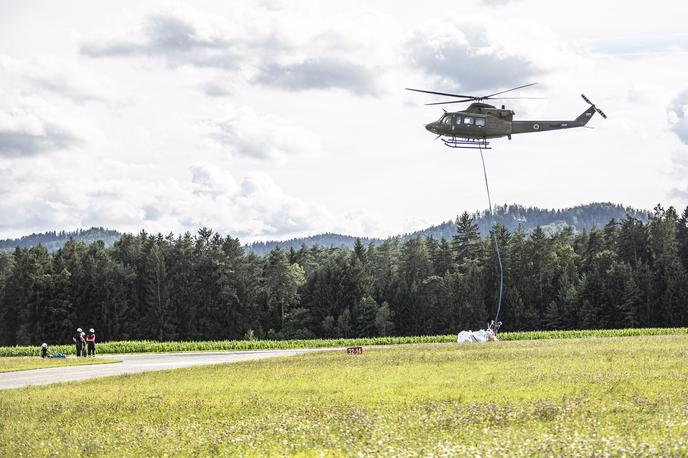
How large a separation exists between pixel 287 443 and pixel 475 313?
108404 millimetres

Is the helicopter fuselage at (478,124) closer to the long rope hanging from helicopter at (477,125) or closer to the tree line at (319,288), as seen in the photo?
the long rope hanging from helicopter at (477,125)

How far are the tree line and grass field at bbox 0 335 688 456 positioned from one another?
8806cm

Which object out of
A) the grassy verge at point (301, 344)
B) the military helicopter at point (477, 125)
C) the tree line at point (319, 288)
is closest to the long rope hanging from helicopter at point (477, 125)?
the military helicopter at point (477, 125)

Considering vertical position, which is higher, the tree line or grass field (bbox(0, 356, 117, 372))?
the tree line

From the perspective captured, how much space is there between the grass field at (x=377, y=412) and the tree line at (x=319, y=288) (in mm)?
88064

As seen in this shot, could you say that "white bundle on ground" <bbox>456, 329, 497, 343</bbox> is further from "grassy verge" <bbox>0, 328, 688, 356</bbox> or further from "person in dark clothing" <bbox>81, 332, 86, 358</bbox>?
"person in dark clothing" <bbox>81, 332, 86, 358</bbox>

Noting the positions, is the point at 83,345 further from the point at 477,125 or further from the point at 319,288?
the point at 319,288

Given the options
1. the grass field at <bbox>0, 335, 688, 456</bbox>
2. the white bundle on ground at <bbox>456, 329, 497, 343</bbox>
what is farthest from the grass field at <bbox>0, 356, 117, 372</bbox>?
the white bundle on ground at <bbox>456, 329, 497, 343</bbox>

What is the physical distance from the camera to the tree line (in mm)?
123062

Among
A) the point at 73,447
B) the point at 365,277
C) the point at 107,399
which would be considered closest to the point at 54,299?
the point at 365,277

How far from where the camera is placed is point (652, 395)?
Answer: 23.1 metres

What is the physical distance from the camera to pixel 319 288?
136m

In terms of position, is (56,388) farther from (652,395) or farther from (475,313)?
(475,313)

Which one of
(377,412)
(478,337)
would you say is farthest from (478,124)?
(377,412)
